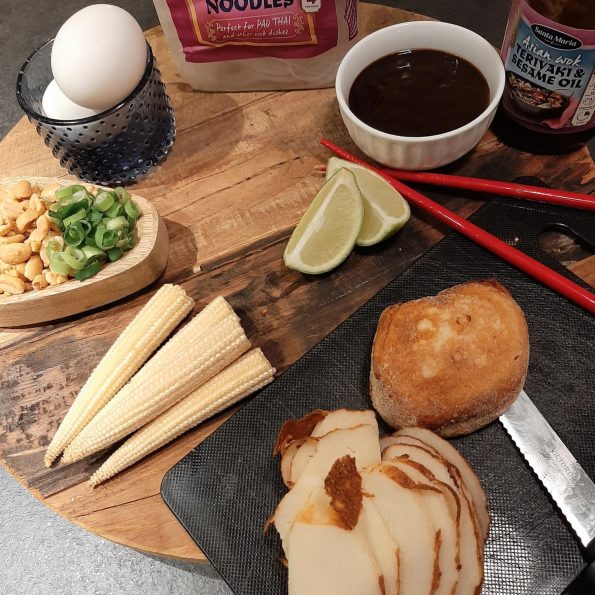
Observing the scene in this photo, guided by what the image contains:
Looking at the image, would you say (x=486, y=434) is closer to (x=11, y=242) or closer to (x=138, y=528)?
(x=138, y=528)

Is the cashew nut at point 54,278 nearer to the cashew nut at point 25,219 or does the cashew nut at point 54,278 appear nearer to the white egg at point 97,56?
the cashew nut at point 25,219

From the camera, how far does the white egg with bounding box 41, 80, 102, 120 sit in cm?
175

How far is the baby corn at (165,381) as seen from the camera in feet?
4.56

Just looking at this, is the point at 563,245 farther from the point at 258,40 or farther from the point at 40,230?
the point at 40,230

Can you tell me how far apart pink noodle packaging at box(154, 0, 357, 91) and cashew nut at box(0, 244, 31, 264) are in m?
0.80

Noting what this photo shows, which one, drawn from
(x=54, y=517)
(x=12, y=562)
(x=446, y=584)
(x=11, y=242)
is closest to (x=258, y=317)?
(x=11, y=242)

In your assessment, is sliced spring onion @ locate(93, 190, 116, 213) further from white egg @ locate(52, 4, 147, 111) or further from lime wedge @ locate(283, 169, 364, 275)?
lime wedge @ locate(283, 169, 364, 275)


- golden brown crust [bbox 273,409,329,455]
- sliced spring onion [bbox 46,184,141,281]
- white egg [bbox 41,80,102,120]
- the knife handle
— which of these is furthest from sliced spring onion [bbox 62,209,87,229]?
the knife handle

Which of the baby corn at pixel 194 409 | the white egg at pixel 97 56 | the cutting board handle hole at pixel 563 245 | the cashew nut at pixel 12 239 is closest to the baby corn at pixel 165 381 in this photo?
the baby corn at pixel 194 409

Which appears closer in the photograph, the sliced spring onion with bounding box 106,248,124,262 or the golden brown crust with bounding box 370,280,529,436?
the golden brown crust with bounding box 370,280,529,436

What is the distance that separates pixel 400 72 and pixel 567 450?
1103 mm

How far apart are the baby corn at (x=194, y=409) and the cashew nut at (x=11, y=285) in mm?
487

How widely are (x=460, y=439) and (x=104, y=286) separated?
96 centimetres

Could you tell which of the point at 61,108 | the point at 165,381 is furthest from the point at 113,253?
the point at 61,108
